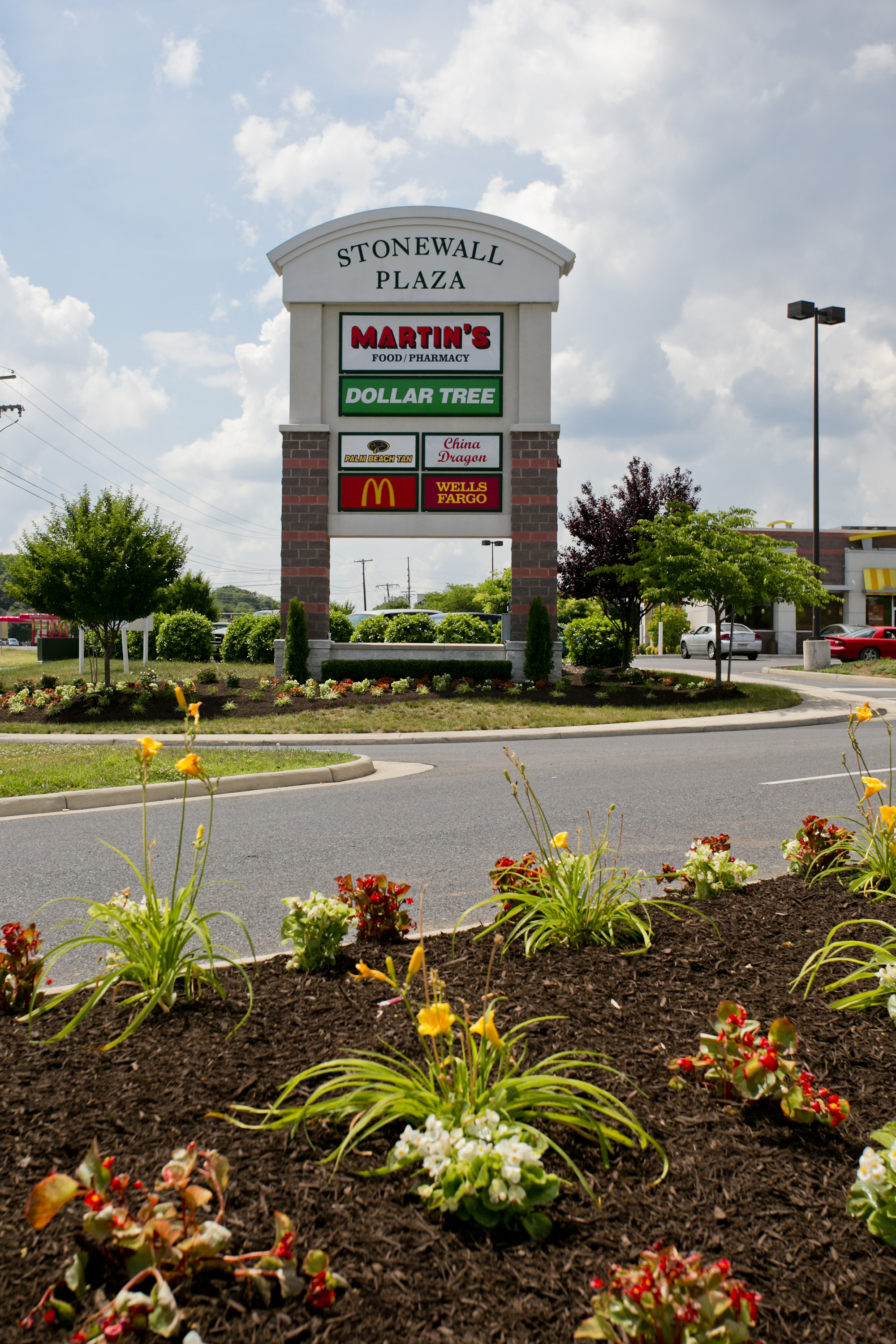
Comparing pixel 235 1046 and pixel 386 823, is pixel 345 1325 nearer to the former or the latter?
pixel 235 1046

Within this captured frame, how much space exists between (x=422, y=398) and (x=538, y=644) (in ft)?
20.4

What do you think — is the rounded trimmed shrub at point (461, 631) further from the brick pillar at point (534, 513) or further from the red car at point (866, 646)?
the red car at point (866, 646)

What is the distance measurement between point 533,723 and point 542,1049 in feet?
43.2

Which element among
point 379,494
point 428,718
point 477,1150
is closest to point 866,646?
point 379,494

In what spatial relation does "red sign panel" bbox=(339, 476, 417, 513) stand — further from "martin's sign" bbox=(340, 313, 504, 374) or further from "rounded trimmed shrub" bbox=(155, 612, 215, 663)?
"rounded trimmed shrub" bbox=(155, 612, 215, 663)

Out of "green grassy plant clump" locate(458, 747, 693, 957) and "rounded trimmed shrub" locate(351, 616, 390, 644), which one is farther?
"rounded trimmed shrub" locate(351, 616, 390, 644)

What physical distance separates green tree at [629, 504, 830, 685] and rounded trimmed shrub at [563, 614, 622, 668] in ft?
13.3

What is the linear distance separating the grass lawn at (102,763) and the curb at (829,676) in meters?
17.5

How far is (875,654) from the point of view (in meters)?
33.3

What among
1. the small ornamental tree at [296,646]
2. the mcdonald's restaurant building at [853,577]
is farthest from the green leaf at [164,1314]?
the mcdonald's restaurant building at [853,577]

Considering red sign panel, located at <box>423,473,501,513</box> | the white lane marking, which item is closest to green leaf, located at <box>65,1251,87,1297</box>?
the white lane marking

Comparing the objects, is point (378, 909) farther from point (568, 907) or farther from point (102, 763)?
point (102, 763)

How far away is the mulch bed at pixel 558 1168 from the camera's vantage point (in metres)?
1.96

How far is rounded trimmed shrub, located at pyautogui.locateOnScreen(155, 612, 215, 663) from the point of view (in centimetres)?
2958
